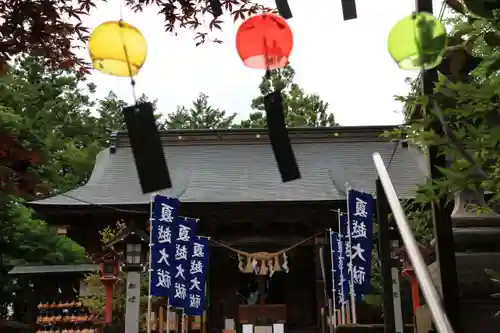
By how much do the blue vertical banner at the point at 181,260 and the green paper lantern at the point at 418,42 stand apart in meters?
6.83

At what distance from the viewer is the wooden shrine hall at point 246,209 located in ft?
38.0

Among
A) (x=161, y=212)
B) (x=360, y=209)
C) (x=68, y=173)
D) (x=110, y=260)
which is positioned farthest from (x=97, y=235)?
(x=68, y=173)

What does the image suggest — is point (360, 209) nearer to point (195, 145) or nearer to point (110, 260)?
point (110, 260)

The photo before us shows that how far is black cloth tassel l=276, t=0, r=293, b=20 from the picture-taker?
291cm

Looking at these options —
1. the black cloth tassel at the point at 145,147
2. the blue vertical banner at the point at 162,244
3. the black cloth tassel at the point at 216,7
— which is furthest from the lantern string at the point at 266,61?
the blue vertical banner at the point at 162,244

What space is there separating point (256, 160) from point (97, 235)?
4.86m

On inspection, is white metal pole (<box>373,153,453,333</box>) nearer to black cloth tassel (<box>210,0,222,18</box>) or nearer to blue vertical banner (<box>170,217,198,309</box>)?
black cloth tassel (<box>210,0,222,18</box>)

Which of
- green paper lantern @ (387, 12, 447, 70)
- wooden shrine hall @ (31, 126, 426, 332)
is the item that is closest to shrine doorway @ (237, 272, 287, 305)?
wooden shrine hall @ (31, 126, 426, 332)

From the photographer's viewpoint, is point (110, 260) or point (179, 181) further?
point (179, 181)

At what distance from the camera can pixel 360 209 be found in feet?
29.5

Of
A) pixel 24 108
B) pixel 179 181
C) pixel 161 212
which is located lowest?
pixel 161 212

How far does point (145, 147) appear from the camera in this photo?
2.61 meters

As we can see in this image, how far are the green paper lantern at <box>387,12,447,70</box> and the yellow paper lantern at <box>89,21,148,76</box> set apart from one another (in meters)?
1.35

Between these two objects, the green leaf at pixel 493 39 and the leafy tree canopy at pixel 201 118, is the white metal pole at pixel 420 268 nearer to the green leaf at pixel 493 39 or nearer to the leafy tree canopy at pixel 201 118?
the green leaf at pixel 493 39
